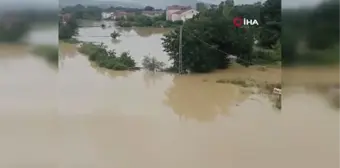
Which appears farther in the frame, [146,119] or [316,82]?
[316,82]

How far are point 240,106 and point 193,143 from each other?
13.2 inches

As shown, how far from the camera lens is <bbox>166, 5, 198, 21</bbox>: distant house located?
2.52 meters

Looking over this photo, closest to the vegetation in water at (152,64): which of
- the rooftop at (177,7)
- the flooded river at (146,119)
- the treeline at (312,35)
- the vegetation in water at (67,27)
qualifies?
the flooded river at (146,119)

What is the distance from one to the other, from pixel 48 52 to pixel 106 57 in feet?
1.02

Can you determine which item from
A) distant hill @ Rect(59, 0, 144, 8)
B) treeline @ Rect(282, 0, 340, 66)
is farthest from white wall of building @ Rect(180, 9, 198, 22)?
treeline @ Rect(282, 0, 340, 66)

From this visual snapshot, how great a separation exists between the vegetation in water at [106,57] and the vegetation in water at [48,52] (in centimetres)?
14

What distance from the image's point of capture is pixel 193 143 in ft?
8.18

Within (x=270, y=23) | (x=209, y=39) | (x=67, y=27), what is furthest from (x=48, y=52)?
(x=270, y=23)

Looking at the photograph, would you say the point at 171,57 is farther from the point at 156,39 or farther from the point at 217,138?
the point at 217,138

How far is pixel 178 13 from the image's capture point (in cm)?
253

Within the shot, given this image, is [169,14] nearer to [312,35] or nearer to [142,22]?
[142,22]

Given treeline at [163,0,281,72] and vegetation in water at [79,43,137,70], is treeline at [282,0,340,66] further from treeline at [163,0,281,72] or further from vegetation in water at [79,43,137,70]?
vegetation in water at [79,43,137,70]

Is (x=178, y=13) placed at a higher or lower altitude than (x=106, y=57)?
higher

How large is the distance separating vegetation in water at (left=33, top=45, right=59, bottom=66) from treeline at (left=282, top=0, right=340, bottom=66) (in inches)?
49.9
